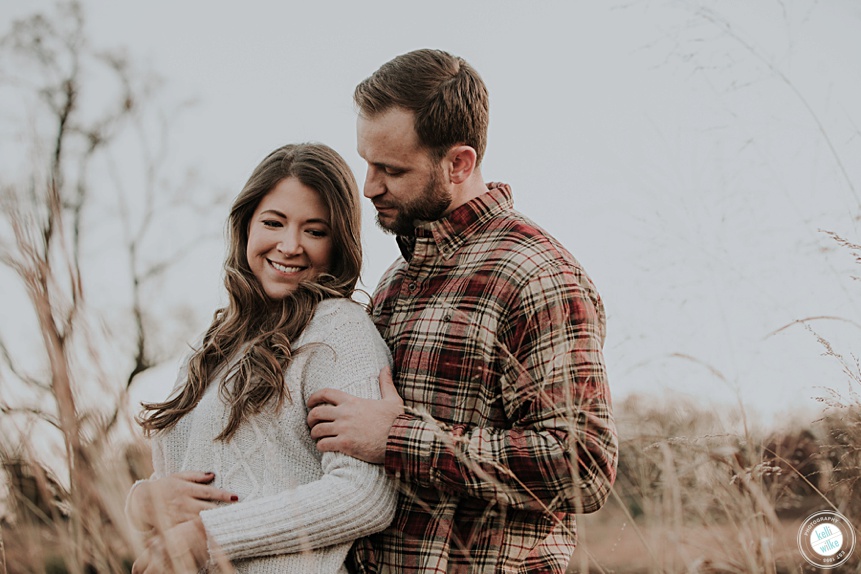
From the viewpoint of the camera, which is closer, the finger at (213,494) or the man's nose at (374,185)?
the finger at (213,494)

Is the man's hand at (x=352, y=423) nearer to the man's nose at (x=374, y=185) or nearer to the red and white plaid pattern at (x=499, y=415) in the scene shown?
the red and white plaid pattern at (x=499, y=415)

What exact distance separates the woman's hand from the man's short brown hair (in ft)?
3.27

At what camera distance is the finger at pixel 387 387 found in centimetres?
174

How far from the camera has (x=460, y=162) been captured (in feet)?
6.84

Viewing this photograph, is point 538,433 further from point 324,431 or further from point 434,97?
point 434,97

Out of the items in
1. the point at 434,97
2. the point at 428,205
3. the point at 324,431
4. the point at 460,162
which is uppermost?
the point at 434,97

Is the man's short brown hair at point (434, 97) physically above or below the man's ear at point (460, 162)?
above

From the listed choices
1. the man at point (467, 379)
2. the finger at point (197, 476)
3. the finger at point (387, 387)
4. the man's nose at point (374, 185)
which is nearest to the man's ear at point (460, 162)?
the man at point (467, 379)

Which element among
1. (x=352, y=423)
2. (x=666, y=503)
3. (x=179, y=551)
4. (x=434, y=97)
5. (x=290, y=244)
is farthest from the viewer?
(x=434, y=97)

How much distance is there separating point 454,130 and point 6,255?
134cm

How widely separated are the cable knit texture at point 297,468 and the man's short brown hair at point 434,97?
53cm

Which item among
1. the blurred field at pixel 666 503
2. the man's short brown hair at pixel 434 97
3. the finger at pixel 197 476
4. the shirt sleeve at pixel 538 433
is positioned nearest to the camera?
the blurred field at pixel 666 503

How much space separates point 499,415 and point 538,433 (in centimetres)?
17

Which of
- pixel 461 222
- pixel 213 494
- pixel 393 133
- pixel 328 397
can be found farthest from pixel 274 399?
pixel 393 133
